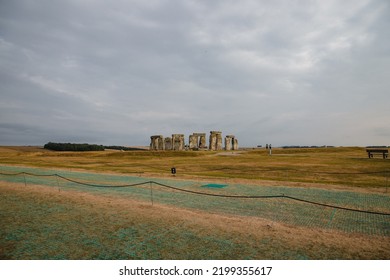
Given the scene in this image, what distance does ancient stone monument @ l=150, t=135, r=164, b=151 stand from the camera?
61.3 metres

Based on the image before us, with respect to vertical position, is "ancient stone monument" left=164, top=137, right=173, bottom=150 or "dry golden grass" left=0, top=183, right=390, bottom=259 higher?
"ancient stone monument" left=164, top=137, right=173, bottom=150

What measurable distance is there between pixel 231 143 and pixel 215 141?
198 inches

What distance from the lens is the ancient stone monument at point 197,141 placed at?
58.1 m

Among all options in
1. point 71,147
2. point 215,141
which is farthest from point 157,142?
point 71,147

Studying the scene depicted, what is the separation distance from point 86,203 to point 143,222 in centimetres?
404

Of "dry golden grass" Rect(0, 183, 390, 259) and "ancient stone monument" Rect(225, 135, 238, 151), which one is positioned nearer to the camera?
"dry golden grass" Rect(0, 183, 390, 259)

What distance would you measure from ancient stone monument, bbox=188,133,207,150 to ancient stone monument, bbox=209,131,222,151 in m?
2.24

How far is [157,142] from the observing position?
62.0 meters

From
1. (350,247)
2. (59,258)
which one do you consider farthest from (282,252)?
(59,258)

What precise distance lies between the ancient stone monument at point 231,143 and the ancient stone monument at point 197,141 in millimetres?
5415

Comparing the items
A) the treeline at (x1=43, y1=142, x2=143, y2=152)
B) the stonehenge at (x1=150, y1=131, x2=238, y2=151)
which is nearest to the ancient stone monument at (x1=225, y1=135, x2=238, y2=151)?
the stonehenge at (x1=150, y1=131, x2=238, y2=151)

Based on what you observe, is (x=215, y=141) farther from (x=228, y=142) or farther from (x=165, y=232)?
(x=165, y=232)

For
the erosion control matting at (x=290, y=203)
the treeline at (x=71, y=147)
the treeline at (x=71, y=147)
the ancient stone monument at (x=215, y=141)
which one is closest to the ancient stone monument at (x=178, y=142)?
the ancient stone monument at (x=215, y=141)

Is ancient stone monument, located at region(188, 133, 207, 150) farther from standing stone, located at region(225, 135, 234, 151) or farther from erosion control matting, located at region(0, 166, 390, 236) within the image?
erosion control matting, located at region(0, 166, 390, 236)
